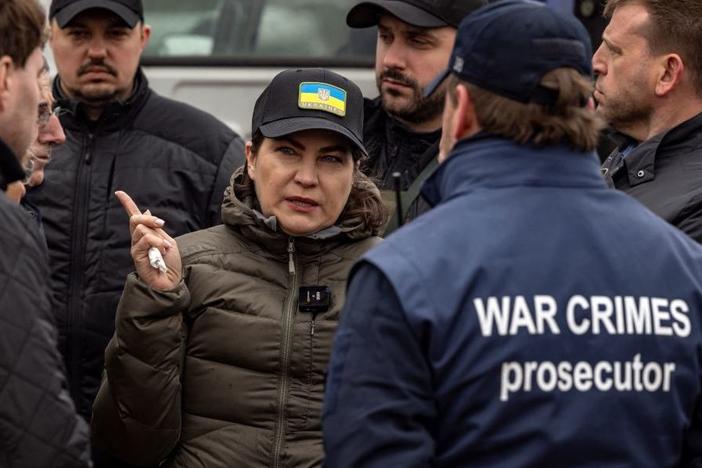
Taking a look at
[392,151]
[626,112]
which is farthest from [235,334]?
[626,112]

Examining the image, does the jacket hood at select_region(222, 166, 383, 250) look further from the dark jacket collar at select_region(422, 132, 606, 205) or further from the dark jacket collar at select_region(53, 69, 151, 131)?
the dark jacket collar at select_region(53, 69, 151, 131)

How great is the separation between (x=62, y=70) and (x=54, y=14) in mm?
201

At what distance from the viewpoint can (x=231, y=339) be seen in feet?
11.4

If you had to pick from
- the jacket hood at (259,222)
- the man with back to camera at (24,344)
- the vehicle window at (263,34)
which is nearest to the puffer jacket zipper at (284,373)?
the jacket hood at (259,222)

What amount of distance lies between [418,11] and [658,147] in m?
0.91

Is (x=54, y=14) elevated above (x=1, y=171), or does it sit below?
above

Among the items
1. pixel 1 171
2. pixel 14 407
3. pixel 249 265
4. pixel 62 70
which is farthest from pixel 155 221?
pixel 62 70

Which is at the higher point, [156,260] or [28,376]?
[156,260]

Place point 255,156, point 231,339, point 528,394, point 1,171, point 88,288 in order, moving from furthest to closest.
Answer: point 88,288, point 255,156, point 231,339, point 1,171, point 528,394

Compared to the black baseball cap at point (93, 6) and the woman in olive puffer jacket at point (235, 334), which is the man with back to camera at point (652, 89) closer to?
the woman in olive puffer jacket at point (235, 334)

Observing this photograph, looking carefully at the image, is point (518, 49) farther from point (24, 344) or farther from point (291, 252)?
point (291, 252)

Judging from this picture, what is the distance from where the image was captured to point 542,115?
263cm

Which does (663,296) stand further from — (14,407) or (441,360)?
(14,407)

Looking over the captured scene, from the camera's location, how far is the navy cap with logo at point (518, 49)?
103 inches
